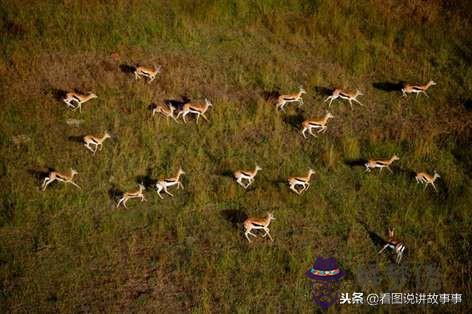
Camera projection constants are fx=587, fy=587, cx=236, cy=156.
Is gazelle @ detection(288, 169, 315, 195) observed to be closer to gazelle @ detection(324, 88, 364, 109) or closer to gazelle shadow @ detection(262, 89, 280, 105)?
gazelle shadow @ detection(262, 89, 280, 105)

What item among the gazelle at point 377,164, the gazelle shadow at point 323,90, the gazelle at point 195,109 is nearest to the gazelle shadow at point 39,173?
the gazelle at point 195,109

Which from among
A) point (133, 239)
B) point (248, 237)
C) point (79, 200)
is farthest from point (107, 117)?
point (248, 237)

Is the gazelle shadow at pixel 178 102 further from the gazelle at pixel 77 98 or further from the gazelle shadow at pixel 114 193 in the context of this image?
the gazelle shadow at pixel 114 193

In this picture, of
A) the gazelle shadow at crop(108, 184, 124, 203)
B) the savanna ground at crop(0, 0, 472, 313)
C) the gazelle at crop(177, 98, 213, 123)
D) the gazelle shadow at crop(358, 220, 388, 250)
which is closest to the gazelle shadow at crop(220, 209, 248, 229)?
the savanna ground at crop(0, 0, 472, 313)

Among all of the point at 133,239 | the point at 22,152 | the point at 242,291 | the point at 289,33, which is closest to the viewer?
the point at 242,291

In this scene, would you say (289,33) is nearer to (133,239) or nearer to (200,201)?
(200,201)

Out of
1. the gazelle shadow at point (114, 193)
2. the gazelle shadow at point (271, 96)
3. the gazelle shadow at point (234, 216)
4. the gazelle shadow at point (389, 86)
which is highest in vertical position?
the gazelle shadow at point (389, 86)
